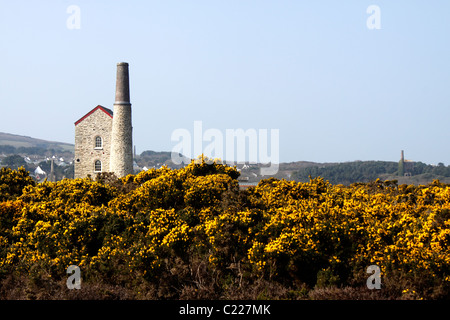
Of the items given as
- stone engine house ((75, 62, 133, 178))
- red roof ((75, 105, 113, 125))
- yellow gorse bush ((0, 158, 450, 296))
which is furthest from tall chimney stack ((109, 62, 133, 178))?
yellow gorse bush ((0, 158, 450, 296))

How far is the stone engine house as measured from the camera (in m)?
56.7

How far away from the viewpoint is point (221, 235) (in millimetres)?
17797

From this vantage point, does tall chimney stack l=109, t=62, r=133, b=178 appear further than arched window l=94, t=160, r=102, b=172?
No

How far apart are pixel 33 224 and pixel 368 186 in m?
20.6

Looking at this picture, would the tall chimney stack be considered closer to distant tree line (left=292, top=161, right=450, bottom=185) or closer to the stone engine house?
the stone engine house

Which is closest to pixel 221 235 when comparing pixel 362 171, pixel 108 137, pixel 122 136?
pixel 122 136

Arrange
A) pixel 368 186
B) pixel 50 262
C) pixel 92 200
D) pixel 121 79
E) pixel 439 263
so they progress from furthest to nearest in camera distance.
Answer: pixel 121 79, pixel 368 186, pixel 92 200, pixel 50 262, pixel 439 263

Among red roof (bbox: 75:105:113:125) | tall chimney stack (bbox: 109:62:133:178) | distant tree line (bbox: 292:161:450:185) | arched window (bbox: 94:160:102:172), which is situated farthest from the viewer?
distant tree line (bbox: 292:161:450:185)

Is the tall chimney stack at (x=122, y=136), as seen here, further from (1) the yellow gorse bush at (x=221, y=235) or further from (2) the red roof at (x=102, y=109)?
(1) the yellow gorse bush at (x=221, y=235)

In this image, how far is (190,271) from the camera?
1730 centimetres

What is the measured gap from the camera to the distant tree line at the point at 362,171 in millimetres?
144875

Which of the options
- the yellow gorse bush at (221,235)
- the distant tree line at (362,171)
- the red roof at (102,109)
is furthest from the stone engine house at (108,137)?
the distant tree line at (362,171)
